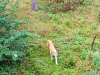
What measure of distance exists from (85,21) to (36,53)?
3557 mm

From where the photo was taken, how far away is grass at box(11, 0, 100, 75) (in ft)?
14.1

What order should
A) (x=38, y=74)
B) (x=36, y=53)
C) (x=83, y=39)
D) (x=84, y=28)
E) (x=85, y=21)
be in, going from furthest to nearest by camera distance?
(x=85, y=21) < (x=84, y=28) < (x=83, y=39) < (x=36, y=53) < (x=38, y=74)

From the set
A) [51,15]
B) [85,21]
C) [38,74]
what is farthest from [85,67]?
[51,15]

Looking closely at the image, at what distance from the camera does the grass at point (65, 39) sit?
4.30m

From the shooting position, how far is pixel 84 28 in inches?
255

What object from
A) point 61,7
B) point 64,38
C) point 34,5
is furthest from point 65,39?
point 34,5

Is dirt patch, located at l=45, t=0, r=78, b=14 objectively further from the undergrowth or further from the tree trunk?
the tree trunk

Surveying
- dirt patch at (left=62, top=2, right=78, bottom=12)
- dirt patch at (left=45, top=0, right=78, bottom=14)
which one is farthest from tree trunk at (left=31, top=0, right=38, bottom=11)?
dirt patch at (left=62, top=2, right=78, bottom=12)

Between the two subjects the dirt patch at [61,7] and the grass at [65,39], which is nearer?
the grass at [65,39]

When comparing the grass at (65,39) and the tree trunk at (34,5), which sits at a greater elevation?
the tree trunk at (34,5)

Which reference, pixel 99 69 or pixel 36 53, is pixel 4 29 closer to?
pixel 36 53

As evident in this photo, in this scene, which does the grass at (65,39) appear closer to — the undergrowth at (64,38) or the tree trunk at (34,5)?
the undergrowth at (64,38)

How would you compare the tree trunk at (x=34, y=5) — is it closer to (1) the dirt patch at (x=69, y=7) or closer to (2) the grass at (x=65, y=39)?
(2) the grass at (x=65, y=39)

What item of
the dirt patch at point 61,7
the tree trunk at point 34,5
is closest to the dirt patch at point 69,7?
the dirt patch at point 61,7
